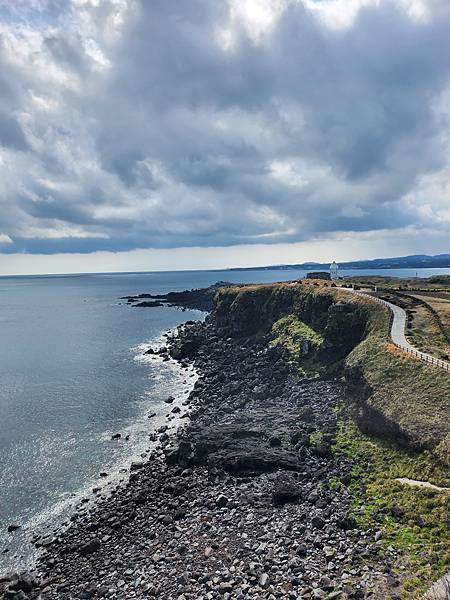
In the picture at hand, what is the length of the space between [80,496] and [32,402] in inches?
1227

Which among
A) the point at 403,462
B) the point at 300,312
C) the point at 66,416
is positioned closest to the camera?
the point at 403,462

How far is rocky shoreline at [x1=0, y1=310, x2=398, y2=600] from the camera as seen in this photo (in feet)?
81.5

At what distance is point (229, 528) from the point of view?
99.2 ft

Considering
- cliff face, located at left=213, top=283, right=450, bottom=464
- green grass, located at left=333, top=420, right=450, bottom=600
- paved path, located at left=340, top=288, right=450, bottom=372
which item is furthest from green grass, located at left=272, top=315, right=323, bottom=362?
green grass, located at left=333, top=420, right=450, bottom=600

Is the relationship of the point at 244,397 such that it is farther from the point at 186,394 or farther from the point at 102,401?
the point at 102,401

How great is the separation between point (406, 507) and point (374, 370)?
20101 mm

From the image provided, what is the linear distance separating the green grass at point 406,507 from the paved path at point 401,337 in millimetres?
11097

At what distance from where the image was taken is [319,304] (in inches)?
3091

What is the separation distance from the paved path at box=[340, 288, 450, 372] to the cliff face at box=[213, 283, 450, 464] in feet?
3.48

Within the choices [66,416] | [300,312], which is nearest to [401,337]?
[300,312]

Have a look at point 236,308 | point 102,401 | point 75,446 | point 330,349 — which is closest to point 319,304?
point 330,349

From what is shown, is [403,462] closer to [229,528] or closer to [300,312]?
[229,528]

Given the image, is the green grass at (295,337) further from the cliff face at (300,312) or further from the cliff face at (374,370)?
the cliff face at (300,312)

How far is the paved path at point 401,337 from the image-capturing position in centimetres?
4338
